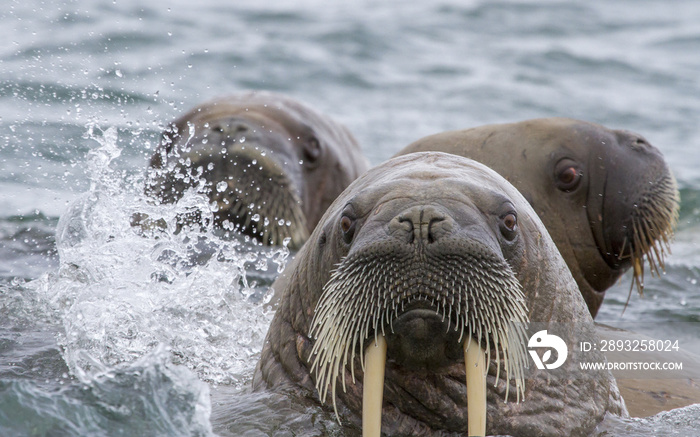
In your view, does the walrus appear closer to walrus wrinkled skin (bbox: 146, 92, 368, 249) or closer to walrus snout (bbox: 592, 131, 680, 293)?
walrus snout (bbox: 592, 131, 680, 293)

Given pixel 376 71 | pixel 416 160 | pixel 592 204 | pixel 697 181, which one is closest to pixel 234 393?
pixel 416 160

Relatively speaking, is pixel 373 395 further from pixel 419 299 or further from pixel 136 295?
pixel 136 295

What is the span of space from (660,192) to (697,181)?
6.19 metres

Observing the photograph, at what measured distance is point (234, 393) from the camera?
15.3 ft

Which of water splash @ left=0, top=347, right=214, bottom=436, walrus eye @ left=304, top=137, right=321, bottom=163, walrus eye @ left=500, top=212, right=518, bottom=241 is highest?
walrus eye @ left=500, top=212, right=518, bottom=241

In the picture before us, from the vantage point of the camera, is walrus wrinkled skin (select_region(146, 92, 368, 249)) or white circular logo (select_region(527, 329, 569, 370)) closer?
white circular logo (select_region(527, 329, 569, 370))

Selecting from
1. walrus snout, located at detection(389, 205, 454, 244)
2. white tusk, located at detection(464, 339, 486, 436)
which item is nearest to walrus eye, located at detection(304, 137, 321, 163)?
walrus snout, located at detection(389, 205, 454, 244)

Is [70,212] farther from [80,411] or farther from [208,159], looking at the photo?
[80,411]

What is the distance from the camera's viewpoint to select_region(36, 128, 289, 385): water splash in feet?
16.2

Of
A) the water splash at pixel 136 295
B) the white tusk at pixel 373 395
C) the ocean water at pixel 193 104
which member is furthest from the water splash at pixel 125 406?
the white tusk at pixel 373 395

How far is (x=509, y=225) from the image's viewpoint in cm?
392

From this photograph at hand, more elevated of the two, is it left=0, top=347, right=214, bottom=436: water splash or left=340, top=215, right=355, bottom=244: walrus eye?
left=340, top=215, right=355, bottom=244: walrus eye

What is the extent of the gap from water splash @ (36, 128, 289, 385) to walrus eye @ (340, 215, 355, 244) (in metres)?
1.29

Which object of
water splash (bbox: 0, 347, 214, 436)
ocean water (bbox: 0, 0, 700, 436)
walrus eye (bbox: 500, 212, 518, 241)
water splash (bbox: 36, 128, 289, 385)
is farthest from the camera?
water splash (bbox: 36, 128, 289, 385)
